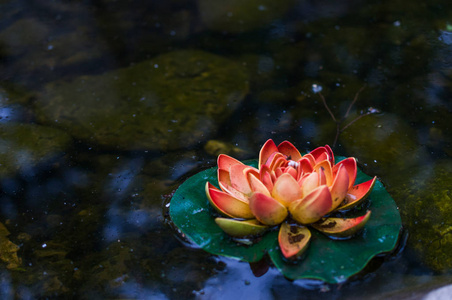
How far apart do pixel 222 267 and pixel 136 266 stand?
377 mm

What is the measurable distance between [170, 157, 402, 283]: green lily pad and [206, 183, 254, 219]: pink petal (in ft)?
0.32

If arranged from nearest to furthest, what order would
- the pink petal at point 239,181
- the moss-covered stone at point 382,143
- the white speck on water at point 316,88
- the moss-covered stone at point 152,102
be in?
the pink petal at point 239,181 → the moss-covered stone at point 382,143 → the moss-covered stone at point 152,102 → the white speck on water at point 316,88

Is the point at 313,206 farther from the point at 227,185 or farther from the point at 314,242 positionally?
the point at 227,185

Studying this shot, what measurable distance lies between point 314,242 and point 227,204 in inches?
15.0

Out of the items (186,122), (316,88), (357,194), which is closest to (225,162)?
(357,194)

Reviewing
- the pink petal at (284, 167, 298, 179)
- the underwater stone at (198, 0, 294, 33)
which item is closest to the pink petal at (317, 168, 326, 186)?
the pink petal at (284, 167, 298, 179)

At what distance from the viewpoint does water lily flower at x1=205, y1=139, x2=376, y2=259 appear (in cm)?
153

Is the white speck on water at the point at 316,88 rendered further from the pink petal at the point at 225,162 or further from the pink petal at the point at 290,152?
the pink petal at the point at 225,162

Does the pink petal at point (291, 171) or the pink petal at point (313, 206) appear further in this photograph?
the pink petal at point (291, 171)

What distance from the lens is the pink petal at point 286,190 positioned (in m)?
1.54

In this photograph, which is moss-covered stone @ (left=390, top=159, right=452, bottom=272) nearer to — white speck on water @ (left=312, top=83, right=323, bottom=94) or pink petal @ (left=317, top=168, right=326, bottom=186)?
pink petal @ (left=317, top=168, right=326, bottom=186)

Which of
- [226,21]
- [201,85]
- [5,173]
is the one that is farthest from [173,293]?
[226,21]

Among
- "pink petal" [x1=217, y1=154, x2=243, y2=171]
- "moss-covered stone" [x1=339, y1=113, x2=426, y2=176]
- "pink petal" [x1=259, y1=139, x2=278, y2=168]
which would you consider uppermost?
"pink petal" [x1=259, y1=139, x2=278, y2=168]

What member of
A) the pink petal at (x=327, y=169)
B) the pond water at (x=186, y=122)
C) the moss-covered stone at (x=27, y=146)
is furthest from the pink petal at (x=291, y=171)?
the moss-covered stone at (x=27, y=146)
